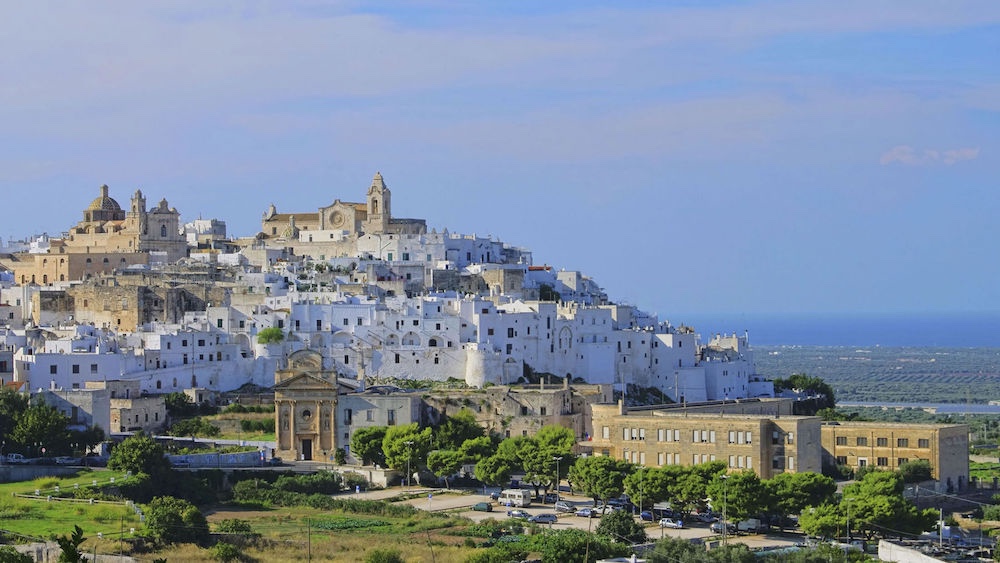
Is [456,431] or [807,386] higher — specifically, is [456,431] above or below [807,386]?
below

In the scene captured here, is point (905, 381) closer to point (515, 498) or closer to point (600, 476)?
point (515, 498)

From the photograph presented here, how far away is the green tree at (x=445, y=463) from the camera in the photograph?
71.1m

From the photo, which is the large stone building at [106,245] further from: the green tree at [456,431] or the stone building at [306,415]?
the green tree at [456,431]

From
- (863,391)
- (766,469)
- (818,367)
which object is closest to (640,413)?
(766,469)

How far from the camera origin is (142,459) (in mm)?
66188

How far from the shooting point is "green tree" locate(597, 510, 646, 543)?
193ft

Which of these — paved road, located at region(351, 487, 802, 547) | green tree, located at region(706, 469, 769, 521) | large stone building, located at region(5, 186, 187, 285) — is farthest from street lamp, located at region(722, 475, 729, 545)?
large stone building, located at region(5, 186, 187, 285)

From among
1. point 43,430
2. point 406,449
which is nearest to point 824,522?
point 406,449

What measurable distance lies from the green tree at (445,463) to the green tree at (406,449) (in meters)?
0.66

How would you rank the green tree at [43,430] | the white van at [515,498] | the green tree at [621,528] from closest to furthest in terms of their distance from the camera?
1. the green tree at [621,528]
2. the white van at [515,498]
3. the green tree at [43,430]

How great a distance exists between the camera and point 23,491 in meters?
63.3

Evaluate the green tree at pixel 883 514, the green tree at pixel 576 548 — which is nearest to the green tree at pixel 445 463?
the green tree at pixel 576 548

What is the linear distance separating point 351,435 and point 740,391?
77.0 feet

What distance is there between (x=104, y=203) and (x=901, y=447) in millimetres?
52237
